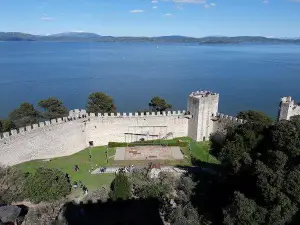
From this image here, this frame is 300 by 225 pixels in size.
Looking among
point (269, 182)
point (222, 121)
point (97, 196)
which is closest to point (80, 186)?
point (97, 196)

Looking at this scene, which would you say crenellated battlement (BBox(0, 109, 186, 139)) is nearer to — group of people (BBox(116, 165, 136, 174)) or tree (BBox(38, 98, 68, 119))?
group of people (BBox(116, 165, 136, 174))

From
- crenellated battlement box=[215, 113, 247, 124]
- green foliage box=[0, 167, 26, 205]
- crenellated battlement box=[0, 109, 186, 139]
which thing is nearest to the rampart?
crenellated battlement box=[215, 113, 247, 124]

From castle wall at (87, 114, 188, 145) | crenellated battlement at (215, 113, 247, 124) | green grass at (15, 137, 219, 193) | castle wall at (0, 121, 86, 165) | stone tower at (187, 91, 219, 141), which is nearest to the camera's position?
green grass at (15, 137, 219, 193)

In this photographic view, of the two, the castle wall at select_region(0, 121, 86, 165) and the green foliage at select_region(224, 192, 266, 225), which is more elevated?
the green foliage at select_region(224, 192, 266, 225)

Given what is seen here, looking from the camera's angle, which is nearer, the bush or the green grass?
the bush

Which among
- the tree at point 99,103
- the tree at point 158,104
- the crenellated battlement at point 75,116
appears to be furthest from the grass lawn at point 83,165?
the tree at point 158,104

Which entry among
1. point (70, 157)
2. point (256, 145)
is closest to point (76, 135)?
point (70, 157)

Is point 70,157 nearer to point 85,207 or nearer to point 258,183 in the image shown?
point 85,207
